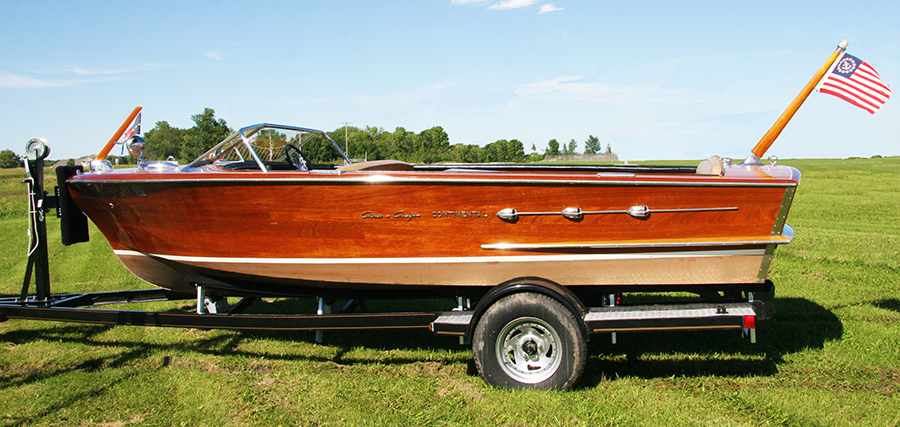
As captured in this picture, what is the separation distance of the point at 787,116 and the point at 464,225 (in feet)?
8.15

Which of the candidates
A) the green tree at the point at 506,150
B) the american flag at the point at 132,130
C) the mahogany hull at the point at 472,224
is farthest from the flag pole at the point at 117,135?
the green tree at the point at 506,150

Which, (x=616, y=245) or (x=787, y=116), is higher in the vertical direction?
(x=787, y=116)

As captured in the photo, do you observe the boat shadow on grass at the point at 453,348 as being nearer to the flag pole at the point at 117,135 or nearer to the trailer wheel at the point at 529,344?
the trailer wheel at the point at 529,344

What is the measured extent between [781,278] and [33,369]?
7.86m

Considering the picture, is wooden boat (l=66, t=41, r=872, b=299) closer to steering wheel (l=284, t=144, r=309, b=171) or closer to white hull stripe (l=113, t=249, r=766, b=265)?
white hull stripe (l=113, t=249, r=766, b=265)

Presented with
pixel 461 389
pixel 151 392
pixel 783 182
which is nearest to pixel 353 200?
pixel 461 389

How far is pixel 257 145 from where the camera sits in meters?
4.52

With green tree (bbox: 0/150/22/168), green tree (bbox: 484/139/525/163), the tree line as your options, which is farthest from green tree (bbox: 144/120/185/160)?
green tree (bbox: 484/139/525/163)

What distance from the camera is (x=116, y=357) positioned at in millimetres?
4707

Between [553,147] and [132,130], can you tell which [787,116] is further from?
[553,147]

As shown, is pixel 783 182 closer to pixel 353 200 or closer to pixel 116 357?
pixel 353 200

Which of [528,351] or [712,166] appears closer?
[528,351]

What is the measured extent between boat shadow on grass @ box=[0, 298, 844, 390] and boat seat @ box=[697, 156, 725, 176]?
4.95 ft

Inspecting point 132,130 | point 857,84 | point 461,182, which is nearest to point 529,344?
point 461,182
